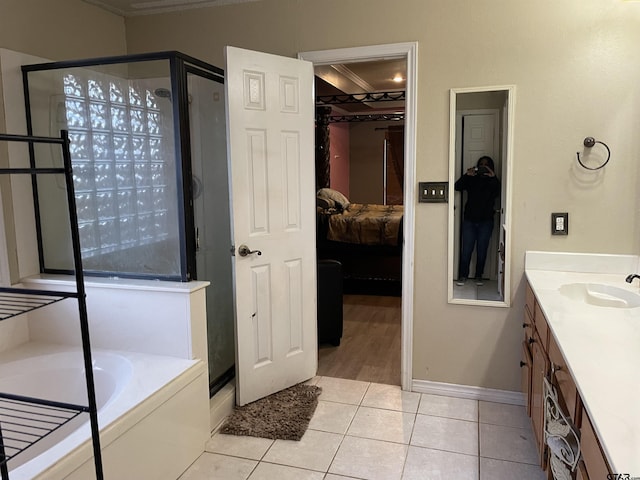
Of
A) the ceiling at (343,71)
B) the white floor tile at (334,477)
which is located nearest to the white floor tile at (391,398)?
the white floor tile at (334,477)

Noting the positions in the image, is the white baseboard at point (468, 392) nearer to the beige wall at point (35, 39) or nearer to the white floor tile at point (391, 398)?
the white floor tile at point (391, 398)

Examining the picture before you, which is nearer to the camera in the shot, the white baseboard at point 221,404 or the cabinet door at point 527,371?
Answer: the cabinet door at point 527,371

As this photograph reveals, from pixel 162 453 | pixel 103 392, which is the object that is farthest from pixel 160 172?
pixel 162 453

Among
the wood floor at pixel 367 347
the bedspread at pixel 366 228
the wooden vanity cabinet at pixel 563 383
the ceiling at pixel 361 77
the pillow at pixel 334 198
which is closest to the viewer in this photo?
the wooden vanity cabinet at pixel 563 383

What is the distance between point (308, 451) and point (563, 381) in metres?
1.34

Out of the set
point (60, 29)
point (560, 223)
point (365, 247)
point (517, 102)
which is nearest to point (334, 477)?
point (560, 223)

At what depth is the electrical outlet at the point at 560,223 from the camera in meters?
2.66

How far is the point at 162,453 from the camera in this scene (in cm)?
212

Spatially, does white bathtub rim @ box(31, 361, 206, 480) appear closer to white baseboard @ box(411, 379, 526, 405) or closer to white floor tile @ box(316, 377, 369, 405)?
white floor tile @ box(316, 377, 369, 405)

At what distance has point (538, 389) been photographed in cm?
208

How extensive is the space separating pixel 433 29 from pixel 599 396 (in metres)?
2.20

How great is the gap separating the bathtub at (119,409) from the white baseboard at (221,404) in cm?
14

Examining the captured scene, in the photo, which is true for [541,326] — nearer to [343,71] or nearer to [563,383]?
[563,383]

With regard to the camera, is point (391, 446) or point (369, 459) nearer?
point (369, 459)
